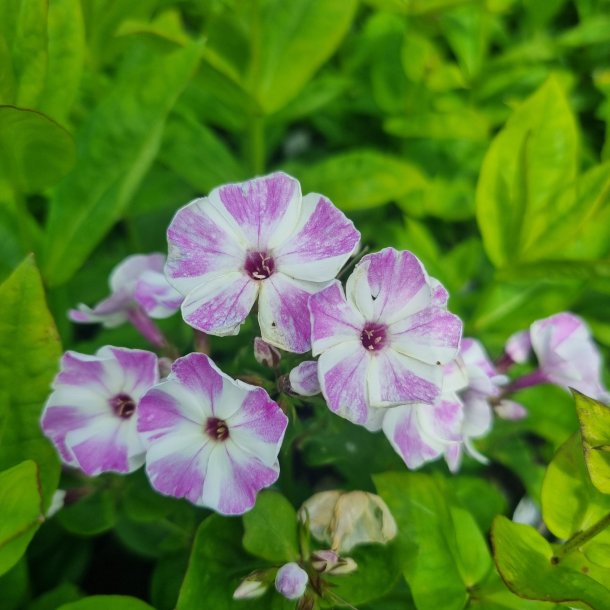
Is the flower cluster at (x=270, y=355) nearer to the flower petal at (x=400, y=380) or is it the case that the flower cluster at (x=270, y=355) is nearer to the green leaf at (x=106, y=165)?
the flower petal at (x=400, y=380)

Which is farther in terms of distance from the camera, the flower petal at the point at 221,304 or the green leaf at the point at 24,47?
the green leaf at the point at 24,47

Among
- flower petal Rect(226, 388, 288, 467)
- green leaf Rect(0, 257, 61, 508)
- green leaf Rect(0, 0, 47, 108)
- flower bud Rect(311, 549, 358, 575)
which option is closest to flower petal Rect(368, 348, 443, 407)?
flower petal Rect(226, 388, 288, 467)

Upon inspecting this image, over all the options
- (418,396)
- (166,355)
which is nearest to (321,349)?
(418,396)

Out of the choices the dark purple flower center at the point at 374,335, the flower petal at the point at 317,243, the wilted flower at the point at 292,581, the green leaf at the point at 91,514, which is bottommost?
the green leaf at the point at 91,514

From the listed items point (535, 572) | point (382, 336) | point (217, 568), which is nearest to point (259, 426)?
point (382, 336)

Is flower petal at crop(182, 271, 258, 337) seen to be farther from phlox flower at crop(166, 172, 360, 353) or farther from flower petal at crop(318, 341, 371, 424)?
flower petal at crop(318, 341, 371, 424)

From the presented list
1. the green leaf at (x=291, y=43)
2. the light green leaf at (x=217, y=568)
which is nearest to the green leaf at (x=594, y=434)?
the light green leaf at (x=217, y=568)

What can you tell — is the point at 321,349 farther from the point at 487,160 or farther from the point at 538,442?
the point at 538,442
